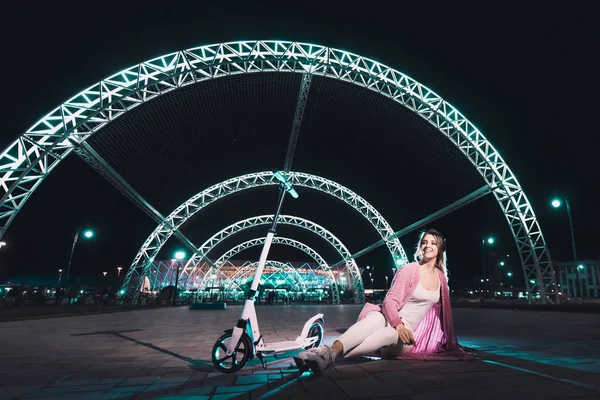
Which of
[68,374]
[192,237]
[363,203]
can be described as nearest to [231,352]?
[68,374]

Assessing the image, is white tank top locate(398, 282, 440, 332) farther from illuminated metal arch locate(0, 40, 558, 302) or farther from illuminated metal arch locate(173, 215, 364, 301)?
illuminated metal arch locate(173, 215, 364, 301)

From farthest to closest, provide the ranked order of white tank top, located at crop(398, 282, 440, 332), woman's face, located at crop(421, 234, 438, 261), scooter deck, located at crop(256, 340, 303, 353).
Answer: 1. woman's face, located at crop(421, 234, 438, 261)
2. white tank top, located at crop(398, 282, 440, 332)
3. scooter deck, located at crop(256, 340, 303, 353)

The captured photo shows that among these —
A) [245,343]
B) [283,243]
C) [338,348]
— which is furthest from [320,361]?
[283,243]

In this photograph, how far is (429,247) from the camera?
5258 mm

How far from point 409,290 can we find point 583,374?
242 centimetres

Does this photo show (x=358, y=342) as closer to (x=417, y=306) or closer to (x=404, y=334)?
(x=404, y=334)

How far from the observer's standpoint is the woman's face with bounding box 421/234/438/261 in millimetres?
5219

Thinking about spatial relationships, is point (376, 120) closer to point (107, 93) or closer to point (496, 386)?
point (107, 93)

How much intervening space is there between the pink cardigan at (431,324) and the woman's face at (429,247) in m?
0.35

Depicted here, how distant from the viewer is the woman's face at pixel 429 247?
522 centimetres

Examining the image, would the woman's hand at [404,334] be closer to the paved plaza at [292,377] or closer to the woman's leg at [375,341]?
the woman's leg at [375,341]

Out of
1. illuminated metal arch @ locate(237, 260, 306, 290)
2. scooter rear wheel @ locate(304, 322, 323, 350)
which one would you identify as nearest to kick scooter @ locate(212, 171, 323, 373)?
scooter rear wheel @ locate(304, 322, 323, 350)

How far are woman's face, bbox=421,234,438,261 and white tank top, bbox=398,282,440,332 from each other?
566mm

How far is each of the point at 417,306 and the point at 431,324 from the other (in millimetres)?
814
